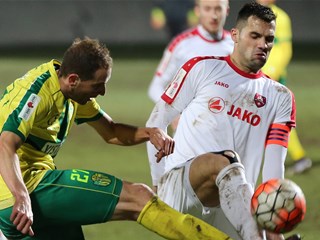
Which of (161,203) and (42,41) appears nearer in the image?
(161,203)

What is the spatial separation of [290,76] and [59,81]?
1482 cm

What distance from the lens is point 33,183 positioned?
21.0 feet

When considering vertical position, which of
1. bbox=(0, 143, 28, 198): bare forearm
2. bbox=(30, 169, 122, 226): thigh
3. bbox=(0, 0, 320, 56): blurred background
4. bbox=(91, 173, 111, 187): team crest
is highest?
bbox=(0, 143, 28, 198): bare forearm

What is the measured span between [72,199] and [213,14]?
4.65 m

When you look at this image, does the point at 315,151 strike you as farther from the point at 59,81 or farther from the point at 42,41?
the point at 42,41

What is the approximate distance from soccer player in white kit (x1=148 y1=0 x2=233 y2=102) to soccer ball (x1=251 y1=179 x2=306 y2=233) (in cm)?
419

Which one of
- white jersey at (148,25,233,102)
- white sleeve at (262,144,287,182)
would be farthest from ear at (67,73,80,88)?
white jersey at (148,25,233,102)

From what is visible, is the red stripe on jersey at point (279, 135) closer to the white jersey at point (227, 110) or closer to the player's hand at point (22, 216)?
the white jersey at point (227, 110)

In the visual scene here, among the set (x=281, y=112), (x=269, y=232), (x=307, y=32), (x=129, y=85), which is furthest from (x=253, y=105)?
(x=307, y=32)

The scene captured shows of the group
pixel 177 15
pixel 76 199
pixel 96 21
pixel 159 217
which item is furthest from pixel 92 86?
pixel 96 21

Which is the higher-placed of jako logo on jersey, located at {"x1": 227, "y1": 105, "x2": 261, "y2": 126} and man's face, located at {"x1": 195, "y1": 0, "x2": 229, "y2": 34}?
jako logo on jersey, located at {"x1": 227, "y1": 105, "x2": 261, "y2": 126}

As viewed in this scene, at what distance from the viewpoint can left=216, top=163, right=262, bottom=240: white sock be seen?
6246 millimetres

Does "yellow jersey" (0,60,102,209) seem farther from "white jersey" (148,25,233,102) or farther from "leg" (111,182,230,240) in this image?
"white jersey" (148,25,233,102)

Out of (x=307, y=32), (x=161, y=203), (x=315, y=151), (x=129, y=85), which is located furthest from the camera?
(x=307, y=32)
